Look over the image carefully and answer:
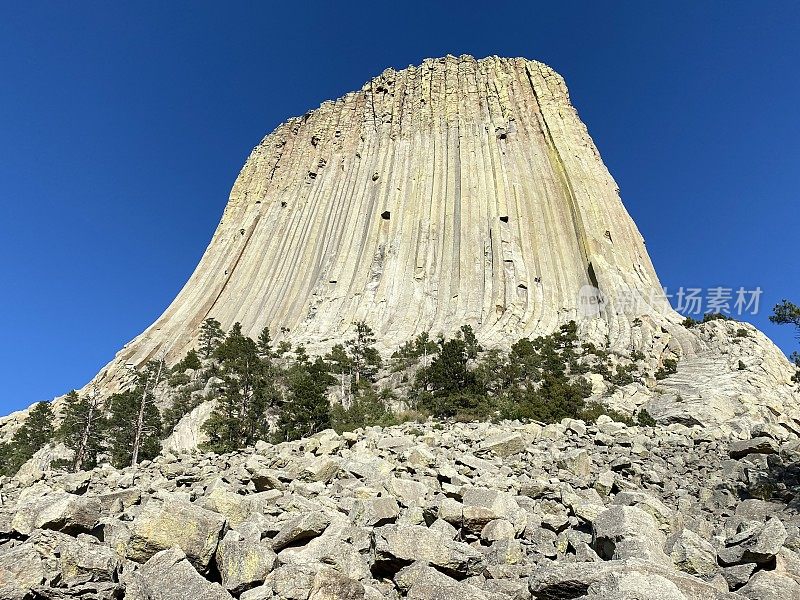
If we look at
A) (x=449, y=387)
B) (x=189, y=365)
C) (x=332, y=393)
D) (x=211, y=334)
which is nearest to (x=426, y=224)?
(x=211, y=334)

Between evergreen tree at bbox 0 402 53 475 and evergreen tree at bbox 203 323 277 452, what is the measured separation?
1077 cm

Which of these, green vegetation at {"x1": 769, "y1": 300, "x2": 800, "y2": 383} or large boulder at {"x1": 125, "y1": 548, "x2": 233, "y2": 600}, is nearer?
large boulder at {"x1": 125, "y1": 548, "x2": 233, "y2": 600}

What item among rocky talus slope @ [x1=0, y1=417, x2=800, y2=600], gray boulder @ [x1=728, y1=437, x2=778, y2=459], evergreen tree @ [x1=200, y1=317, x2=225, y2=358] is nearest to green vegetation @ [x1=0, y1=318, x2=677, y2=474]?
evergreen tree @ [x1=200, y1=317, x2=225, y2=358]

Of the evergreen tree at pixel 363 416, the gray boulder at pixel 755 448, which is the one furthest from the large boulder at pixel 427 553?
the evergreen tree at pixel 363 416

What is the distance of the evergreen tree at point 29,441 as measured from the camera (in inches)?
1073

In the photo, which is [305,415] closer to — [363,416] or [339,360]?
[363,416]

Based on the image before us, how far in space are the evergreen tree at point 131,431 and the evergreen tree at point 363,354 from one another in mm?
12352

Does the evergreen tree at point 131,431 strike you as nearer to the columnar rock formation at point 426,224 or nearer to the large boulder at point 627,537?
the columnar rock formation at point 426,224

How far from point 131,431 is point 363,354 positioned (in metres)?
16.6

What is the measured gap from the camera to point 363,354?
3784cm

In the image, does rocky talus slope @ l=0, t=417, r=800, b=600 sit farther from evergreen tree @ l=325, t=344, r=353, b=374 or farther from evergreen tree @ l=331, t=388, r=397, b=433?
evergreen tree @ l=325, t=344, r=353, b=374

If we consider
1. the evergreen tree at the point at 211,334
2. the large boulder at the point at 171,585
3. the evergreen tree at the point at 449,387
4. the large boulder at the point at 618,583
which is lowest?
the large boulder at the point at 171,585

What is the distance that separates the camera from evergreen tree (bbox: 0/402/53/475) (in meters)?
27.3

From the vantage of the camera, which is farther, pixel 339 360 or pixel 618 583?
pixel 339 360
